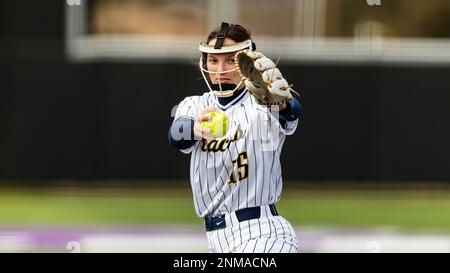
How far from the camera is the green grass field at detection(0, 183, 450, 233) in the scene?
8.87 metres

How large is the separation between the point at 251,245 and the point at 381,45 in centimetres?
621

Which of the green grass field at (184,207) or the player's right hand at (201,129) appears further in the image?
the green grass field at (184,207)

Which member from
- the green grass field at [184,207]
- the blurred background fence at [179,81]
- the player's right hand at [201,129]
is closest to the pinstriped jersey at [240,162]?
the player's right hand at [201,129]

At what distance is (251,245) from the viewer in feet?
14.3

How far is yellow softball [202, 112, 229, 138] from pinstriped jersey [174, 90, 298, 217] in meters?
0.07

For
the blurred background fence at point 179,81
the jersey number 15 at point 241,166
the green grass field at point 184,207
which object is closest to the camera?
the jersey number 15 at point 241,166

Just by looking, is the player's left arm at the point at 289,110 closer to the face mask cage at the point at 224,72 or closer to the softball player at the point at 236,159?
the softball player at the point at 236,159

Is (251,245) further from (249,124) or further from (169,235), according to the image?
(169,235)

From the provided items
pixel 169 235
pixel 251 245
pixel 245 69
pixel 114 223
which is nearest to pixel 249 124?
pixel 245 69

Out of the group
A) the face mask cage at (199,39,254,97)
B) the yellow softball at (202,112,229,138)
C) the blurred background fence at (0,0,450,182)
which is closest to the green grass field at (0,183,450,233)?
the blurred background fence at (0,0,450,182)

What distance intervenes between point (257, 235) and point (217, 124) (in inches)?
22.1

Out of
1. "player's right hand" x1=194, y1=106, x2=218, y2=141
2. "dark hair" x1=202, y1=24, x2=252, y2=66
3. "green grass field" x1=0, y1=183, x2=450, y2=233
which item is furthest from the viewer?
"green grass field" x1=0, y1=183, x2=450, y2=233

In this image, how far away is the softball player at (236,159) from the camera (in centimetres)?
438

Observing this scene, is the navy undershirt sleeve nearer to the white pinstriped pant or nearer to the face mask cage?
the face mask cage
